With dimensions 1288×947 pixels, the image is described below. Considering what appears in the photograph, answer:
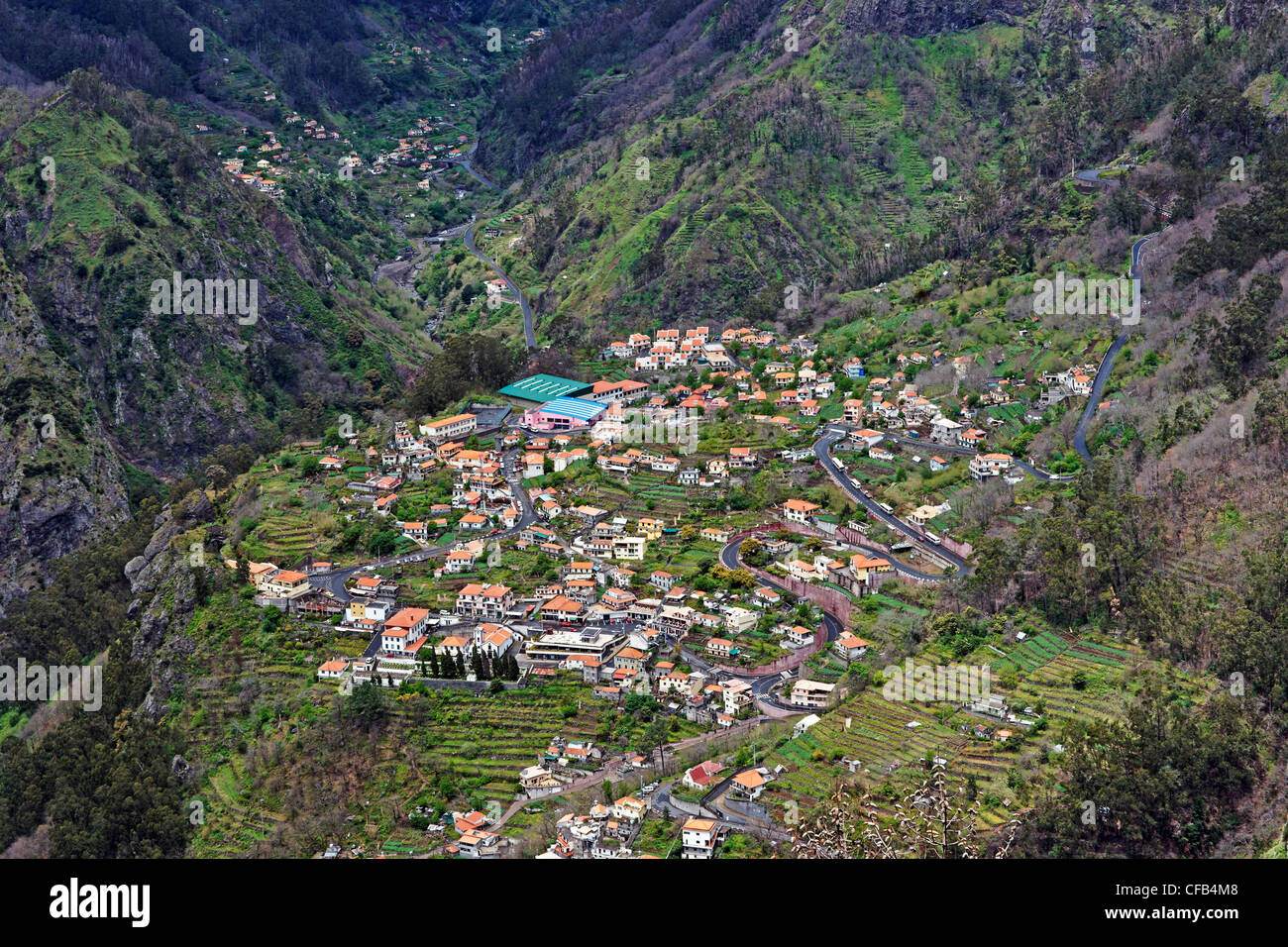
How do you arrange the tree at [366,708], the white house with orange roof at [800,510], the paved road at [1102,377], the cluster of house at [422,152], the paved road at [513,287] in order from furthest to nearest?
the cluster of house at [422,152], the paved road at [513,287], the paved road at [1102,377], the white house with orange roof at [800,510], the tree at [366,708]

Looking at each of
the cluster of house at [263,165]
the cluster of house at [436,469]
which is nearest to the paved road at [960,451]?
the cluster of house at [436,469]

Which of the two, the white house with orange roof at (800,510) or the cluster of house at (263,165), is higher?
the cluster of house at (263,165)

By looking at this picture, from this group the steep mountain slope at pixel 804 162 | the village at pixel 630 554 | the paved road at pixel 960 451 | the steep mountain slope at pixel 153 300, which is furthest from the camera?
the steep mountain slope at pixel 804 162

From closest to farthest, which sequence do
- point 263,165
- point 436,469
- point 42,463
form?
point 436,469
point 42,463
point 263,165

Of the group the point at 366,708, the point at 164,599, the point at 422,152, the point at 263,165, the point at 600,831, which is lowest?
the point at 600,831

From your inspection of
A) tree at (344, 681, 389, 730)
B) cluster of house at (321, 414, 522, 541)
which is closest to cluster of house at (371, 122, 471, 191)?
cluster of house at (321, 414, 522, 541)

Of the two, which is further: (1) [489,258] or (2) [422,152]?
(2) [422,152]

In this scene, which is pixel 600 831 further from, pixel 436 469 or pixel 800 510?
pixel 436 469

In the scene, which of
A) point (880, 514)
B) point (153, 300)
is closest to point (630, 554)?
point (880, 514)

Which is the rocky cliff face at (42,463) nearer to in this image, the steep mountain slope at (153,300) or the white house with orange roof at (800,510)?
the steep mountain slope at (153,300)

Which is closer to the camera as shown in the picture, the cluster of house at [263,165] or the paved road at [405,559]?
the paved road at [405,559]
